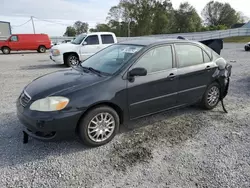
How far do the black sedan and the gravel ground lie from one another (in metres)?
0.31

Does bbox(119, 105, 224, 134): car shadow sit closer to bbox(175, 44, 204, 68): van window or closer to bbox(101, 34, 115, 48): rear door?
bbox(175, 44, 204, 68): van window

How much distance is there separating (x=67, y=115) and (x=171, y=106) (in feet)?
6.39

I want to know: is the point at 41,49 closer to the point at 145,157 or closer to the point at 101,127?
the point at 101,127

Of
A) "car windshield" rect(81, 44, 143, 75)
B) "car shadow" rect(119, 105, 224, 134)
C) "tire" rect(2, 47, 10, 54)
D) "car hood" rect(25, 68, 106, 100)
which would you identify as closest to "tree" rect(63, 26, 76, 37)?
"tire" rect(2, 47, 10, 54)

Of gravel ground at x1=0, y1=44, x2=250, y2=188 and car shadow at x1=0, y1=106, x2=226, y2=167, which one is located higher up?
car shadow at x1=0, y1=106, x2=226, y2=167

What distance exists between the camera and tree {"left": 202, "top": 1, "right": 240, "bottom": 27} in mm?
67750

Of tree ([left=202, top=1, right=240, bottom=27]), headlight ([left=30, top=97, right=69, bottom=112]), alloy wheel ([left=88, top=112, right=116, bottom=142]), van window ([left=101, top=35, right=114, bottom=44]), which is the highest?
tree ([left=202, top=1, right=240, bottom=27])

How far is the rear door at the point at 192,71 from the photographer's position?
3773 millimetres

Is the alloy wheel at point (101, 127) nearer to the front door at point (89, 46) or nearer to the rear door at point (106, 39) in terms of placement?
the front door at point (89, 46)

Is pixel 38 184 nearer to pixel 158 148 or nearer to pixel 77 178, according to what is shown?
pixel 77 178

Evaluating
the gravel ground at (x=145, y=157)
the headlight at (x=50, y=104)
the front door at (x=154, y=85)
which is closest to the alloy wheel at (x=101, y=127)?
the gravel ground at (x=145, y=157)

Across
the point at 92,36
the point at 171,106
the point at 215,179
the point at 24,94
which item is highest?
the point at 92,36

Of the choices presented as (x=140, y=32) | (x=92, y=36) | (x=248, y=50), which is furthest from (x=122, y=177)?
(x=140, y=32)

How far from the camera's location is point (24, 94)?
3.10 meters
